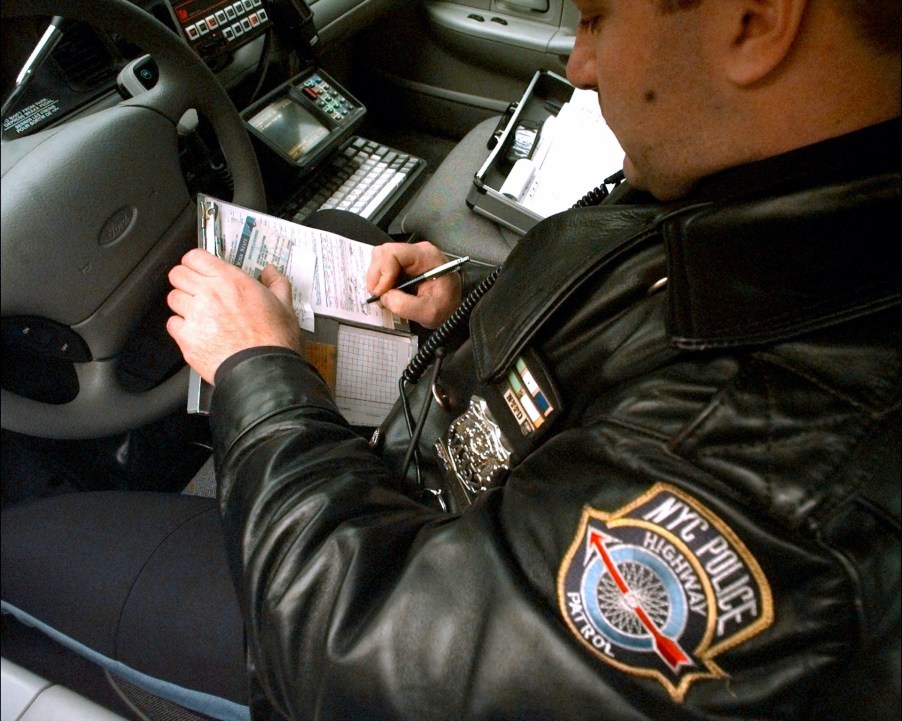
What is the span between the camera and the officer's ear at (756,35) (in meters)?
0.50

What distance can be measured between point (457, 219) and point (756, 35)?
86 cm

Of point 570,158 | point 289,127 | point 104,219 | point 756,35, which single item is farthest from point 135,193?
point 570,158

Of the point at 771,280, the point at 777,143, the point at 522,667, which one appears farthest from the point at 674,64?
the point at 522,667

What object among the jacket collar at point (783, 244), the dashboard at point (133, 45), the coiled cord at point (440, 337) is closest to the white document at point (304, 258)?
the coiled cord at point (440, 337)

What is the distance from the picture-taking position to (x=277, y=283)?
0.90 metres

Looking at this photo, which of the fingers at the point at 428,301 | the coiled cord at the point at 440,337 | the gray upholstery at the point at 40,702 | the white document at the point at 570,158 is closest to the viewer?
the gray upholstery at the point at 40,702

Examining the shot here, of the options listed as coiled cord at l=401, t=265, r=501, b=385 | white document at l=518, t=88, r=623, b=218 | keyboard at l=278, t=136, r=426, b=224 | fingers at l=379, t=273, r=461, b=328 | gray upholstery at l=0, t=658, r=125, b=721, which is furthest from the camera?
keyboard at l=278, t=136, r=426, b=224

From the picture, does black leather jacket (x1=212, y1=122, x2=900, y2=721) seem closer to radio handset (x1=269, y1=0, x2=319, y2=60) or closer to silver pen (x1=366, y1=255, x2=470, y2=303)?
silver pen (x1=366, y1=255, x2=470, y2=303)

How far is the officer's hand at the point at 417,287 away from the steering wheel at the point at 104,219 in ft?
0.92

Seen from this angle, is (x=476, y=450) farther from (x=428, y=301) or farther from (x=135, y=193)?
(x=135, y=193)

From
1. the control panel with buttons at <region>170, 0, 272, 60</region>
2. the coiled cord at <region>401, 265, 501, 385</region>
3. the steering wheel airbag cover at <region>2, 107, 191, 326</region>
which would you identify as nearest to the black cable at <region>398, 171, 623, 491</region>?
the coiled cord at <region>401, 265, 501, 385</region>

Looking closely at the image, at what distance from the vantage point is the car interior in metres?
0.75

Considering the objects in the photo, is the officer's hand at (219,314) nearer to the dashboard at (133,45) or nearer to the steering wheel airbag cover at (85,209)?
the steering wheel airbag cover at (85,209)

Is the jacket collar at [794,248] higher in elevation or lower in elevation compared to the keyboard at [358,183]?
higher
